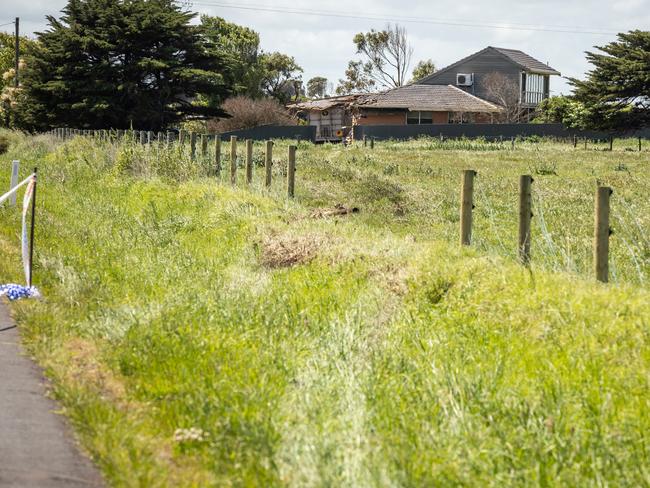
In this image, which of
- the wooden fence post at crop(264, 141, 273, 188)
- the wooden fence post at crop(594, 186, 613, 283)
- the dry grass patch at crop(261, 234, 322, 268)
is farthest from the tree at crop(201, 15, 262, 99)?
the wooden fence post at crop(594, 186, 613, 283)

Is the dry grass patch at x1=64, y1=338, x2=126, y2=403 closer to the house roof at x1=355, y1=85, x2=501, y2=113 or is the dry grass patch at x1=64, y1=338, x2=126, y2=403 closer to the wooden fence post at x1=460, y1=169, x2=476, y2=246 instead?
the wooden fence post at x1=460, y1=169, x2=476, y2=246

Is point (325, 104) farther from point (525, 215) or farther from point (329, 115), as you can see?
point (525, 215)

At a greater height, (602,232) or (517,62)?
(517,62)

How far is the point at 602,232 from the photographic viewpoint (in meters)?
8.66

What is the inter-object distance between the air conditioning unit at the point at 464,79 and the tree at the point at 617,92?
Answer: 33.4 meters

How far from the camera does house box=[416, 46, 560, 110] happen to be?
2982 inches

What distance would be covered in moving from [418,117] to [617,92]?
93.4ft

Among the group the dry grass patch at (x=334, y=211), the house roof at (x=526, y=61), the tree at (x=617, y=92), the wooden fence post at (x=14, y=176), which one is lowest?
the dry grass patch at (x=334, y=211)

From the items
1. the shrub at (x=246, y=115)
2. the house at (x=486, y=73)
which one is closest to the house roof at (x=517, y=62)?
the house at (x=486, y=73)

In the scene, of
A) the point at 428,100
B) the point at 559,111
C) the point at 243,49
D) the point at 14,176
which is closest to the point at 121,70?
the point at 428,100

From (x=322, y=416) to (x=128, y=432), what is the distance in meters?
1.21

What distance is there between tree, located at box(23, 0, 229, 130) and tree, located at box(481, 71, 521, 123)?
2939 cm

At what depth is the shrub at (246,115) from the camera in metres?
66.9

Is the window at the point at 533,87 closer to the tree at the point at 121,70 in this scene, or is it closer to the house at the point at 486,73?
the house at the point at 486,73
